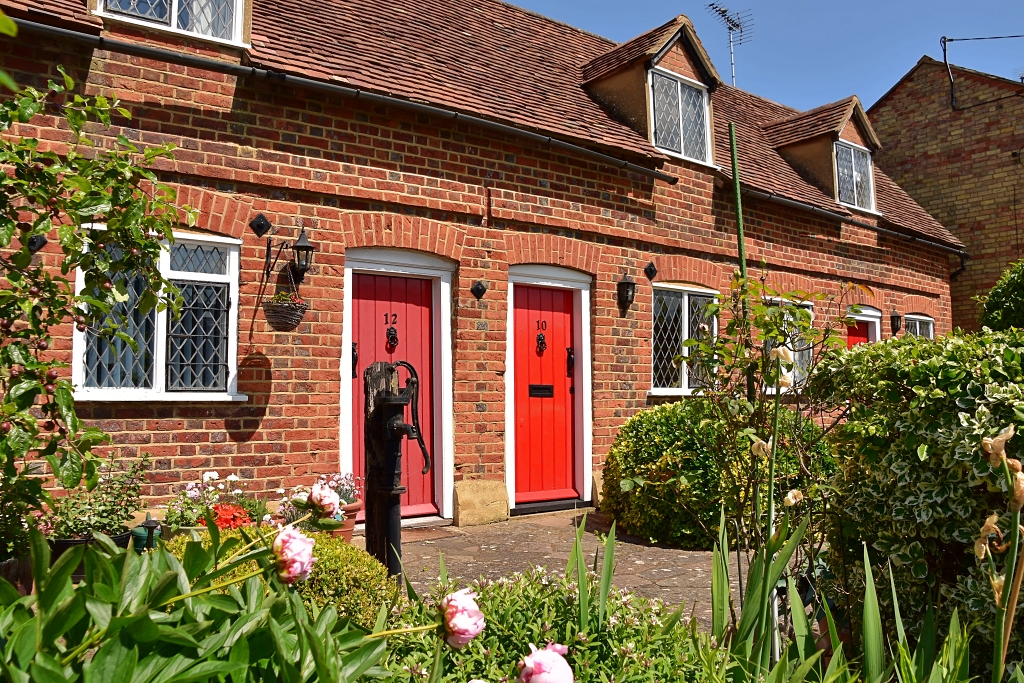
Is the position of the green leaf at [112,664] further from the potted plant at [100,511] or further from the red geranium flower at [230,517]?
the potted plant at [100,511]

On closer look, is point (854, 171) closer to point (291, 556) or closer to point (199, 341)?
point (199, 341)

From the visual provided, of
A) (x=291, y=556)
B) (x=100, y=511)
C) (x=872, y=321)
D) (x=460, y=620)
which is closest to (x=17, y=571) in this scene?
(x=100, y=511)

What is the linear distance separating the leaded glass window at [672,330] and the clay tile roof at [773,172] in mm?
1908

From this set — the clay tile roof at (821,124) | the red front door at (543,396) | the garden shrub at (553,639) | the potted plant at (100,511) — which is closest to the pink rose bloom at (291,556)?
the garden shrub at (553,639)

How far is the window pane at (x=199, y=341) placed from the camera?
6562 mm

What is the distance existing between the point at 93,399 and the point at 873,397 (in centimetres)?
537

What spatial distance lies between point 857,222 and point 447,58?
7199 mm

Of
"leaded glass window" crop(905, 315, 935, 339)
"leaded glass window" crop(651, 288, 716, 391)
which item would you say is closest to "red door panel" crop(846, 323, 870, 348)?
"leaded glass window" crop(905, 315, 935, 339)

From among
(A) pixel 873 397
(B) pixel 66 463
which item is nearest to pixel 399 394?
(B) pixel 66 463

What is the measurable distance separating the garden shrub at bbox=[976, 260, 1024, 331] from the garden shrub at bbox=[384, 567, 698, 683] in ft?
34.9

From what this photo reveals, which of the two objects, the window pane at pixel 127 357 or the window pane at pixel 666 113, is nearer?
the window pane at pixel 127 357

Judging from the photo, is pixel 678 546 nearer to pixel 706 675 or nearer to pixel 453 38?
pixel 706 675

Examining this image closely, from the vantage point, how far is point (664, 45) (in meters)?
10.2

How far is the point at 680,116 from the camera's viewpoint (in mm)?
10648
